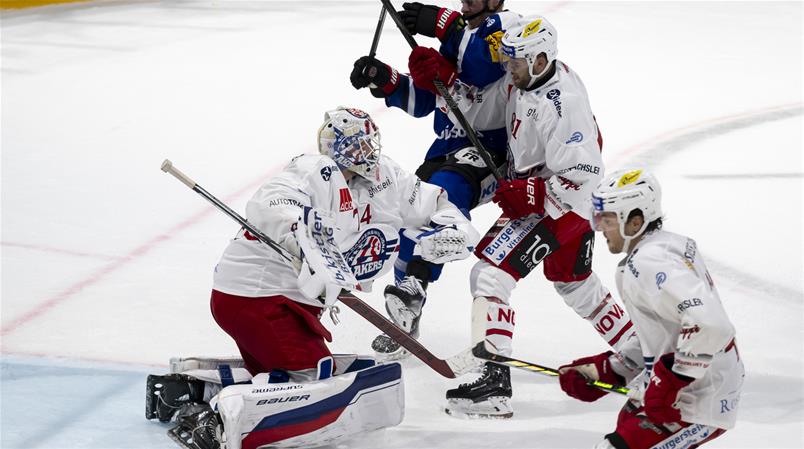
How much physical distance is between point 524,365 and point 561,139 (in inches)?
31.7

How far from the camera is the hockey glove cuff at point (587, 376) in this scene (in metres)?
3.04

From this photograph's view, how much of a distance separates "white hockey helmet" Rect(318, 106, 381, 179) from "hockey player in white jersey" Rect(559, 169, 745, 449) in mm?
994

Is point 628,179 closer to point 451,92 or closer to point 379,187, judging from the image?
point 379,187

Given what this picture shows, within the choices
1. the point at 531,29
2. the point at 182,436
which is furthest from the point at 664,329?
the point at 182,436

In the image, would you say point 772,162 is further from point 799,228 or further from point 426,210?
point 426,210

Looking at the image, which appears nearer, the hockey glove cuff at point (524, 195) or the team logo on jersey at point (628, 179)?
the team logo on jersey at point (628, 179)

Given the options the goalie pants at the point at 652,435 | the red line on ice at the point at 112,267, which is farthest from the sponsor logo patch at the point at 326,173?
the red line on ice at the point at 112,267

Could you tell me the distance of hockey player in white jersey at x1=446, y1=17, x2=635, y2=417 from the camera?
3.84m

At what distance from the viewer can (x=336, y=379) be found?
Result: 3.50 metres

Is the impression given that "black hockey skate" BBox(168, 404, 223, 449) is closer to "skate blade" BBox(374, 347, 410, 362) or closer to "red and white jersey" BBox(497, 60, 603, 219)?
"skate blade" BBox(374, 347, 410, 362)

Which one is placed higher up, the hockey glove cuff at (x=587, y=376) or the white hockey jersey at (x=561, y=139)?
the white hockey jersey at (x=561, y=139)

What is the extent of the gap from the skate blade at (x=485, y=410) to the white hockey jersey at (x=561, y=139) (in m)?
0.59

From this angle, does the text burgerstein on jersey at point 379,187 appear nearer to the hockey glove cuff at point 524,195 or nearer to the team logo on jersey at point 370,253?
the team logo on jersey at point 370,253

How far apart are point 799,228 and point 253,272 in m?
2.94
